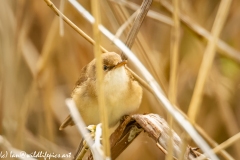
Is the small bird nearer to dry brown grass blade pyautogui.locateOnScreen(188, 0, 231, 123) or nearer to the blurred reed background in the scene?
the blurred reed background

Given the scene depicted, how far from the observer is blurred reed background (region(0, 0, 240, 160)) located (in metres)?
1.84

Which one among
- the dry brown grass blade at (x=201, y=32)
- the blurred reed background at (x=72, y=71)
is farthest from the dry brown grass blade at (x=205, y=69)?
the blurred reed background at (x=72, y=71)

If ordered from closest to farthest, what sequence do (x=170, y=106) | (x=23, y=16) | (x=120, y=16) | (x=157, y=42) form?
(x=170, y=106)
(x=120, y=16)
(x=23, y=16)
(x=157, y=42)

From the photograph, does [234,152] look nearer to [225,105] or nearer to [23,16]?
[225,105]

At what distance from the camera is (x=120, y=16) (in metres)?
1.68

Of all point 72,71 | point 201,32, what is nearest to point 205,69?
point 201,32

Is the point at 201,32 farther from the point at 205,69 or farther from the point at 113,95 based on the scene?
the point at 205,69

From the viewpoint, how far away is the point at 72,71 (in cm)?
209

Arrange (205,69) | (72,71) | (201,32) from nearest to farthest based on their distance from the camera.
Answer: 1. (205,69)
2. (201,32)
3. (72,71)

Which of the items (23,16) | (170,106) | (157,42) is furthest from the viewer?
(157,42)

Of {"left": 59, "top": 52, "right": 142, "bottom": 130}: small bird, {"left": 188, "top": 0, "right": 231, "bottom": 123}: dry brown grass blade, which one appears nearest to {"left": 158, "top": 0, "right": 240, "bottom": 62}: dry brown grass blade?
{"left": 59, "top": 52, "right": 142, "bottom": 130}: small bird

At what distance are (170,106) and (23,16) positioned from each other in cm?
125

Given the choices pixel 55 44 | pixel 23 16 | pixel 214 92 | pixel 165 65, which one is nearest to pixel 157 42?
pixel 165 65

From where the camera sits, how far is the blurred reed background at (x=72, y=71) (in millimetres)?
1840
